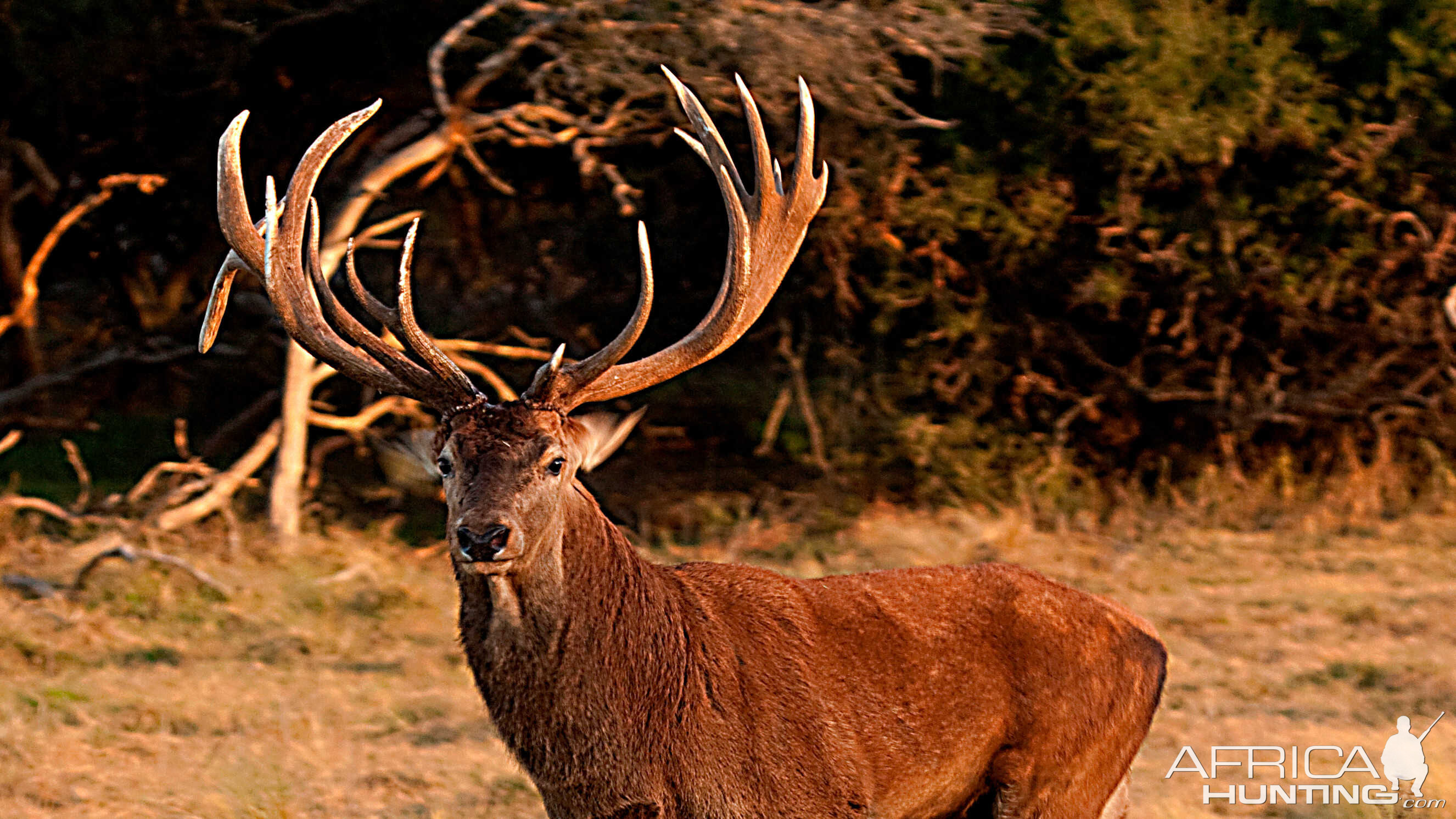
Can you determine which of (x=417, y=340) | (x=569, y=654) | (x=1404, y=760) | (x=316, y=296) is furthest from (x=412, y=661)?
(x=1404, y=760)

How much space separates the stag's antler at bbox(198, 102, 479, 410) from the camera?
13.4 ft

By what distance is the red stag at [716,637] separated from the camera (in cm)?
383

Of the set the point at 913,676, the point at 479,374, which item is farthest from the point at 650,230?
the point at 913,676

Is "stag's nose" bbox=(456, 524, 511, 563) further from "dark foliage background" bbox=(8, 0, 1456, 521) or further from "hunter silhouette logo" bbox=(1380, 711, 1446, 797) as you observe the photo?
"dark foliage background" bbox=(8, 0, 1456, 521)

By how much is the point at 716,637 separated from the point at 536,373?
0.91 meters

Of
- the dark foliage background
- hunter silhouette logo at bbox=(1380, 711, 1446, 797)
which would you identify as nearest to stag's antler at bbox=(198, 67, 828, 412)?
hunter silhouette logo at bbox=(1380, 711, 1446, 797)

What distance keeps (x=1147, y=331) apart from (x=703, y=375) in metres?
3.67

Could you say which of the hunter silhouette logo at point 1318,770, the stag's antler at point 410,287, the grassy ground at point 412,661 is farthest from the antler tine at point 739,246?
the hunter silhouette logo at point 1318,770

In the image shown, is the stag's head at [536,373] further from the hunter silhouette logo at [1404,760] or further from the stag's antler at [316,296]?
the hunter silhouette logo at [1404,760]

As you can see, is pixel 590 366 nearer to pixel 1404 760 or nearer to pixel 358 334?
pixel 358 334

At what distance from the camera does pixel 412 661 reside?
7918mm

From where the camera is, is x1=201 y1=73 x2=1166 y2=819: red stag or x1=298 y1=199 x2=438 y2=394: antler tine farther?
x1=298 y1=199 x2=438 y2=394: antler tine

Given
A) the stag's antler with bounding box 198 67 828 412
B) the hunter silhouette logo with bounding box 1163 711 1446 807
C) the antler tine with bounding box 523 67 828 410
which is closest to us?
the stag's antler with bounding box 198 67 828 412

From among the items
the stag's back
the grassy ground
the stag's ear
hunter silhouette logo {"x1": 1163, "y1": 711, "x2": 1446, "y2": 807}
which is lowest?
the grassy ground
